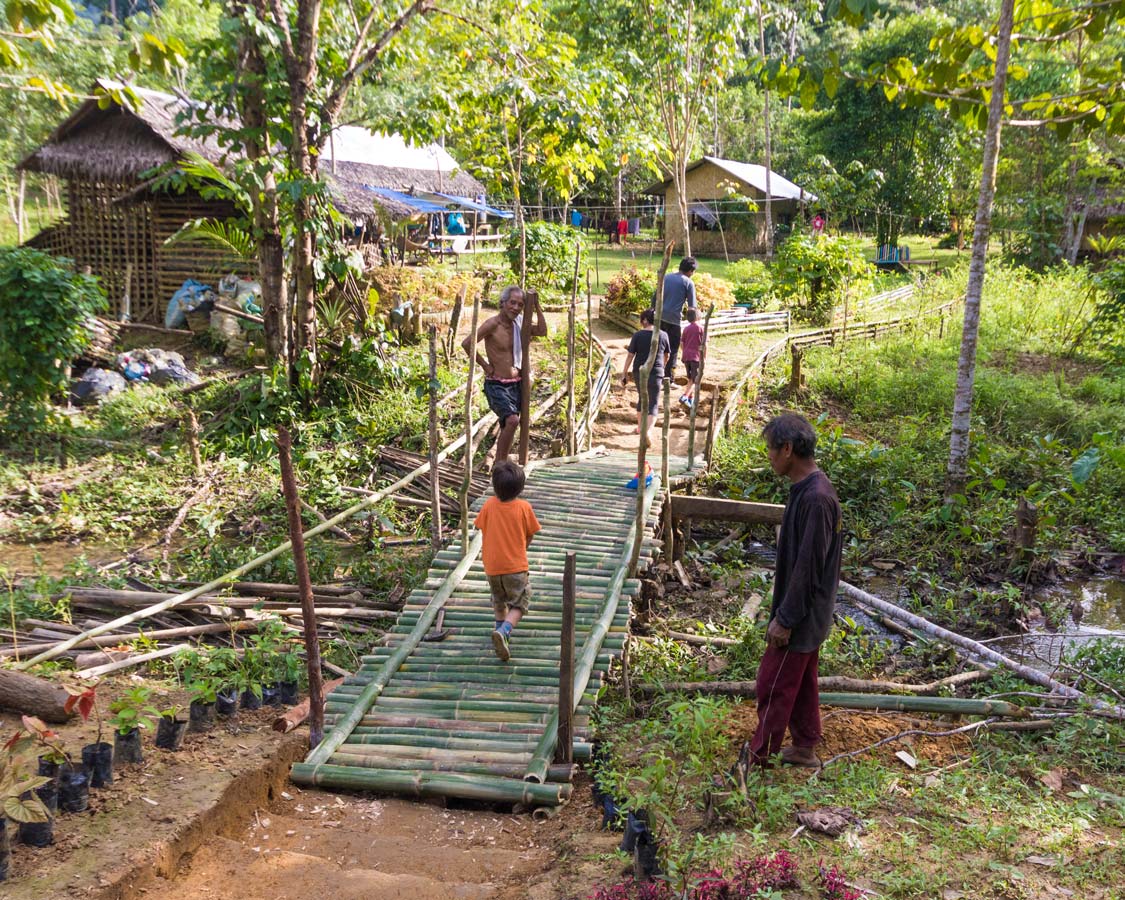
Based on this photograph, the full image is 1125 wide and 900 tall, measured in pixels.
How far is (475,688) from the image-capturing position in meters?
4.58

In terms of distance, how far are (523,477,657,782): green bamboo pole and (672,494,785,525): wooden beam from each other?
1.20 meters

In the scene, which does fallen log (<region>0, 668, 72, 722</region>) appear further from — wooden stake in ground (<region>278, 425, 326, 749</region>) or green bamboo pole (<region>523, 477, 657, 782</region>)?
green bamboo pole (<region>523, 477, 657, 782</region>)

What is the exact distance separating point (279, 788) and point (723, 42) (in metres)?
15.1

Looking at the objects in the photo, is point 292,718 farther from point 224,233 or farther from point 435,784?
point 224,233

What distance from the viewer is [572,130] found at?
9203mm

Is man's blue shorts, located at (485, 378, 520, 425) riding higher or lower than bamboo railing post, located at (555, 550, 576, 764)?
higher

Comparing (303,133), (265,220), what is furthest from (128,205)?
(303,133)

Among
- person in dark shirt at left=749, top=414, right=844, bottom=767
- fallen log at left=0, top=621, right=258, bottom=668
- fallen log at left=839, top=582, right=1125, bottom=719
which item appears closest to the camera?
person in dark shirt at left=749, top=414, right=844, bottom=767

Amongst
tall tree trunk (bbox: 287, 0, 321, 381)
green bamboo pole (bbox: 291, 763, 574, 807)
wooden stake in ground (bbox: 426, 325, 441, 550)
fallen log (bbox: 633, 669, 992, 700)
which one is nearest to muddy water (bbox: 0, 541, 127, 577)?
wooden stake in ground (bbox: 426, 325, 441, 550)

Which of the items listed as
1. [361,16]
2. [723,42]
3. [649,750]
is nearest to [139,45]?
[649,750]

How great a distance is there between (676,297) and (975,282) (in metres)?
2.66

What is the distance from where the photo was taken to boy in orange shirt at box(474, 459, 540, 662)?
15.3ft

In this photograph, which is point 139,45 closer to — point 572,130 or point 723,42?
point 572,130

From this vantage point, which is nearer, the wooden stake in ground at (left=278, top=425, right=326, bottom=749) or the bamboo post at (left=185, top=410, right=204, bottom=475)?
the wooden stake in ground at (left=278, top=425, right=326, bottom=749)
